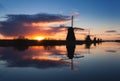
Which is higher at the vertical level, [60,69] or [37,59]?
[60,69]

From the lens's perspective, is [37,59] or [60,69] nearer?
[60,69]

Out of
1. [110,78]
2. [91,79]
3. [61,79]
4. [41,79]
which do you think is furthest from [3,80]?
[110,78]

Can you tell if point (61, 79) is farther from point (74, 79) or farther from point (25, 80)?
point (25, 80)

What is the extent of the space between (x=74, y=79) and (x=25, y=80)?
2.87 meters

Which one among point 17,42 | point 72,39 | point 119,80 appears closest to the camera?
point 119,80

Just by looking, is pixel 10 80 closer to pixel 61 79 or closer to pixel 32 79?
pixel 32 79

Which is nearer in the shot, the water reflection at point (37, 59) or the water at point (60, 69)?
the water at point (60, 69)

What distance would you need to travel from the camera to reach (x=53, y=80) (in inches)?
510

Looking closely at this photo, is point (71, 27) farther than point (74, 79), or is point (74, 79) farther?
point (71, 27)

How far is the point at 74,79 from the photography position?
13.1 meters

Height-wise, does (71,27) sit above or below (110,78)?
above

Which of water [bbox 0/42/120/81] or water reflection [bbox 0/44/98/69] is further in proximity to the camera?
water reflection [bbox 0/44/98/69]

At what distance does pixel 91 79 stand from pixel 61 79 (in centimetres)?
178

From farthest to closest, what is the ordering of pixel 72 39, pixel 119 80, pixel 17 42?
pixel 17 42, pixel 72 39, pixel 119 80
